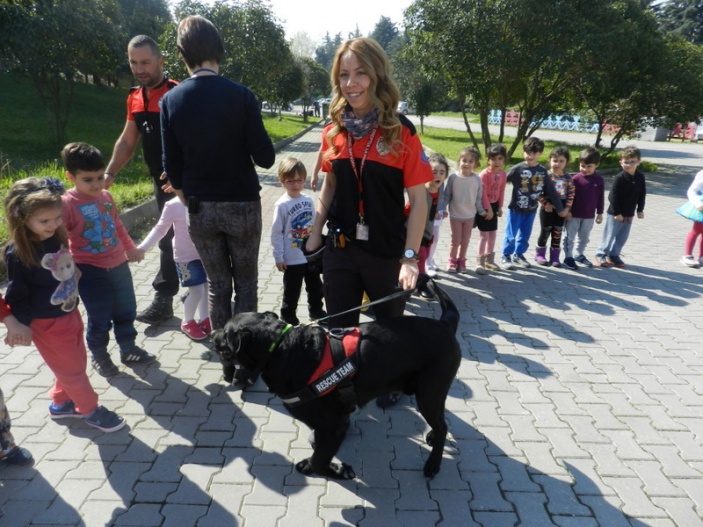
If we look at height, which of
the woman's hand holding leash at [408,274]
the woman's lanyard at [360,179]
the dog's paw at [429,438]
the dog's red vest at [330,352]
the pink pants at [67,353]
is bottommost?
the dog's paw at [429,438]

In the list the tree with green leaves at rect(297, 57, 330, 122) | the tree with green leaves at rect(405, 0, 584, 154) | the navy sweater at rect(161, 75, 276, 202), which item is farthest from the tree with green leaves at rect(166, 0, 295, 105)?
the tree with green leaves at rect(297, 57, 330, 122)

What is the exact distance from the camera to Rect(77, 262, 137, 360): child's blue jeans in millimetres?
3434

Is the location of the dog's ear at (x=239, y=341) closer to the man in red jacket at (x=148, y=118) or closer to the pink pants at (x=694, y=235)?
the man in red jacket at (x=148, y=118)

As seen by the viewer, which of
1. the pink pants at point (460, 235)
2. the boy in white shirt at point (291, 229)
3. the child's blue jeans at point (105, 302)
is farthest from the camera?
the pink pants at point (460, 235)

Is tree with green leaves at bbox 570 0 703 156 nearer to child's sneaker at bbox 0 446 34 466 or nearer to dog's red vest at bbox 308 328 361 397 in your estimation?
dog's red vest at bbox 308 328 361 397

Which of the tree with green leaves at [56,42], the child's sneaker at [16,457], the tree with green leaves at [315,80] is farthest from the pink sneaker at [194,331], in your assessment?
the tree with green leaves at [315,80]

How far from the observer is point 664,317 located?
17.2 ft

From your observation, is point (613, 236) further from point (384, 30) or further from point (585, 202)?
point (384, 30)

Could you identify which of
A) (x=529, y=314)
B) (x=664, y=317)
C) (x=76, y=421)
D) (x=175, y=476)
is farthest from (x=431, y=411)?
(x=664, y=317)

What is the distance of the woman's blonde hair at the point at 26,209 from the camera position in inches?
104

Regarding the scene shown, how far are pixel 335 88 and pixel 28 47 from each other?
1197 centimetres

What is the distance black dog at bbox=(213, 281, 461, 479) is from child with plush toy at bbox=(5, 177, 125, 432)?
1034mm

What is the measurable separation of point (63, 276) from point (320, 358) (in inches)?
62.9

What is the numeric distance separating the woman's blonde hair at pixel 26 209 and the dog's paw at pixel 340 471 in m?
1.99
